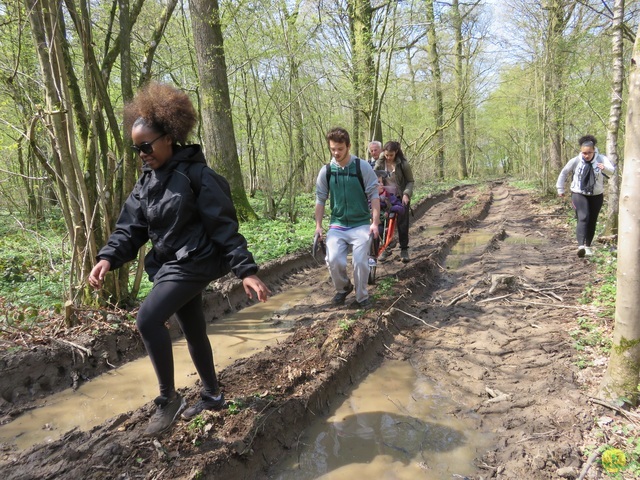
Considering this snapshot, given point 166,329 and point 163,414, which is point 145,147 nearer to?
point 166,329

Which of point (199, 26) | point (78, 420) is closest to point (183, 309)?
point (78, 420)

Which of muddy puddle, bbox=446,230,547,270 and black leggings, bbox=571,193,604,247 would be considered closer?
black leggings, bbox=571,193,604,247

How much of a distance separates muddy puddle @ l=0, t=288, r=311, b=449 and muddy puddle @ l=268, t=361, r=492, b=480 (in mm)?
1467

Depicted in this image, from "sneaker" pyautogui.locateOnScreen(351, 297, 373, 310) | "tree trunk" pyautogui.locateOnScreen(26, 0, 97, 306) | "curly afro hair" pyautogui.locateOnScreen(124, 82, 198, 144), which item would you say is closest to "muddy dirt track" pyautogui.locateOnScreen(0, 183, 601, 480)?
"sneaker" pyautogui.locateOnScreen(351, 297, 373, 310)

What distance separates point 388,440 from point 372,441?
12 centimetres

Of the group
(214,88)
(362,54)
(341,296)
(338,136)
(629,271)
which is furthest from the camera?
(362,54)

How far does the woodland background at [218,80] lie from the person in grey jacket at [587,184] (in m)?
0.93

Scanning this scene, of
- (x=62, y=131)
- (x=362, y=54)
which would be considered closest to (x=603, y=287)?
(x=62, y=131)

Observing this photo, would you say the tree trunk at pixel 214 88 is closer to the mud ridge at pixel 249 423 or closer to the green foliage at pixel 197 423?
the mud ridge at pixel 249 423

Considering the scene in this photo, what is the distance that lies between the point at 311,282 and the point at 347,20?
9.58 m

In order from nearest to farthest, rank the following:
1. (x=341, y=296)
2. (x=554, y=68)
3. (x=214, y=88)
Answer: (x=341, y=296) → (x=214, y=88) → (x=554, y=68)

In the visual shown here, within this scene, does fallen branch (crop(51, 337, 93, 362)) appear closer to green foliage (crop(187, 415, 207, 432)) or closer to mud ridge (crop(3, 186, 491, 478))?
mud ridge (crop(3, 186, 491, 478))

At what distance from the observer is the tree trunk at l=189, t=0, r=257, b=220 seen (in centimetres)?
974

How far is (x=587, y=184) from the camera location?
6.64 m
